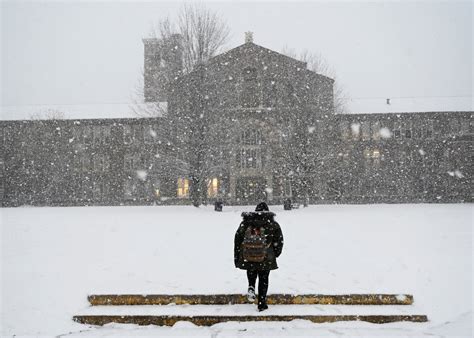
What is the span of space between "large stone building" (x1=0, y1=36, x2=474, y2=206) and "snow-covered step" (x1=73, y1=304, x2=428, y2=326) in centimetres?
2695

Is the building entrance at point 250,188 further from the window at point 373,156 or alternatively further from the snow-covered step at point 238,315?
the snow-covered step at point 238,315

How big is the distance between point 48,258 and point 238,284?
17.7 feet

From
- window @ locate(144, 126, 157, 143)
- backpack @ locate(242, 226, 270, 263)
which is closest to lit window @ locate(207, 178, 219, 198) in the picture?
window @ locate(144, 126, 157, 143)

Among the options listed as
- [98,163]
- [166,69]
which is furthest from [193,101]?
[98,163]

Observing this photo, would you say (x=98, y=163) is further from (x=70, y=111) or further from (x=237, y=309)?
(x=237, y=309)

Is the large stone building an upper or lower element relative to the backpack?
upper

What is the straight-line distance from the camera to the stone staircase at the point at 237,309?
6234 millimetres

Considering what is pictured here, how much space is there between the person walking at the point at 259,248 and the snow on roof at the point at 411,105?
39.4 m

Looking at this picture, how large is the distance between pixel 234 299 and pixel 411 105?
45052mm

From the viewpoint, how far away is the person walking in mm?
6316

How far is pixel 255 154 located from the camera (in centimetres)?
3978

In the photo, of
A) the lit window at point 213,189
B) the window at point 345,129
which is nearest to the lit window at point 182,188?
the lit window at point 213,189

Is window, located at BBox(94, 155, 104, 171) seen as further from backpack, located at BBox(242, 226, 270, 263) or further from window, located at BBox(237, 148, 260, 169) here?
backpack, located at BBox(242, 226, 270, 263)

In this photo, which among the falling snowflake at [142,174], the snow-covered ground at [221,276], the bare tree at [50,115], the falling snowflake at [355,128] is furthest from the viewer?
the bare tree at [50,115]
